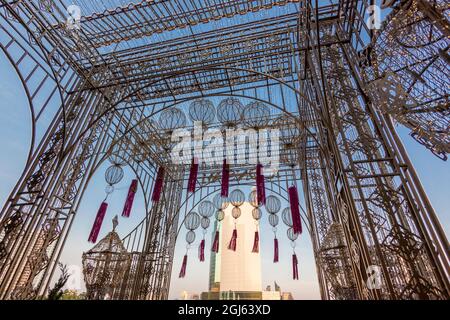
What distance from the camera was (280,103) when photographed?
1213cm

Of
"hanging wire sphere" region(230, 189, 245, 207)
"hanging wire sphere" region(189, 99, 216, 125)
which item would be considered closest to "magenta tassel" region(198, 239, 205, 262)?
"hanging wire sphere" region(230, 189, 245, 207)

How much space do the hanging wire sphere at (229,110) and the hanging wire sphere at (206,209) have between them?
636 centimetres

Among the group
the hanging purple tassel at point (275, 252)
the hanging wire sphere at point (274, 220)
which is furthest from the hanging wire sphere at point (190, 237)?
the hanging purple tassel at point (275, 252)

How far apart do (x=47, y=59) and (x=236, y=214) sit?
10.7 meters

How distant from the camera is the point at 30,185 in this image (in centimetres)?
805

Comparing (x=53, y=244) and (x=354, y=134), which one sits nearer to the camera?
(x=354, y=134)

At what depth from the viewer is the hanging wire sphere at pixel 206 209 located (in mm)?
14731

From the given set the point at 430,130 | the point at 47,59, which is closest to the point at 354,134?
the point at 430,130

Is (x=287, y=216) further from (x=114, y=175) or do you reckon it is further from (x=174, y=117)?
(x=114, y=175)

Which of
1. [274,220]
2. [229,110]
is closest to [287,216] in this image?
[274,220]

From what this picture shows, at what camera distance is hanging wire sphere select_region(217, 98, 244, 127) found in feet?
33.0

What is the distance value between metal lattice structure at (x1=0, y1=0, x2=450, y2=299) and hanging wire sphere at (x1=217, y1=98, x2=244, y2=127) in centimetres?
6

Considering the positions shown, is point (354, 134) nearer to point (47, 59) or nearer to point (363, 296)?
point (363, 296)
